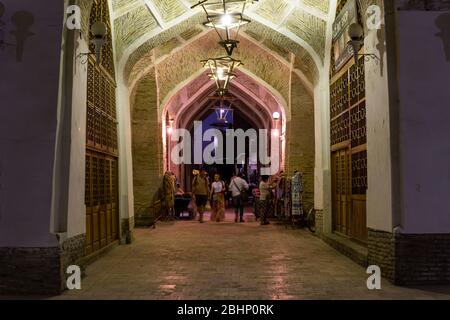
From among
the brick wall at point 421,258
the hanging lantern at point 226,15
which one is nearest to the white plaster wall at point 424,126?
the brick wall at point 421,258

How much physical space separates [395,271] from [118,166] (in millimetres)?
5884

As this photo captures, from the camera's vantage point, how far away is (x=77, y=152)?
6832mm

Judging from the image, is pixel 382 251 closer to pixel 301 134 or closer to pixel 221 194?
pixel 301 134

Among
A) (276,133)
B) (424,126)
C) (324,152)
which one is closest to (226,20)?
(324,152)

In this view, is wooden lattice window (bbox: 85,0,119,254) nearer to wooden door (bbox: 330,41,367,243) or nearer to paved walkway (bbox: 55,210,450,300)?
paved walkway (bbox: 55,210,450,300)

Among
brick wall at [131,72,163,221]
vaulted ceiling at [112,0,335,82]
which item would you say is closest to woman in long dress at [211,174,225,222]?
brick wall at [131,72,163,221]

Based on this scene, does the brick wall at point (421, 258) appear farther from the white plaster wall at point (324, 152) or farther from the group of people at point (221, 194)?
the group of people at point (221, 194)

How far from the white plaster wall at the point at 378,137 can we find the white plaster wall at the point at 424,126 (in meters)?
0.21

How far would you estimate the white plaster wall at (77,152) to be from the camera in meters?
6.55

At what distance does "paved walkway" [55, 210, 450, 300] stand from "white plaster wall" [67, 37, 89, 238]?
755 mm
